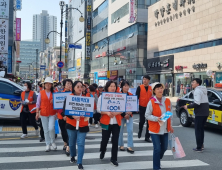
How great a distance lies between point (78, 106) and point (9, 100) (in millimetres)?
6516

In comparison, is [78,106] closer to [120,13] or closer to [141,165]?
[141,165]

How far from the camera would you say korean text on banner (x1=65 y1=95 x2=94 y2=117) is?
5914 mm

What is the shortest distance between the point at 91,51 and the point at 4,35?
5256 cm

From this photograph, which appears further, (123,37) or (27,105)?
(123,37)

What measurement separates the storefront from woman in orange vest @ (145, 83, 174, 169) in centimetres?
3364

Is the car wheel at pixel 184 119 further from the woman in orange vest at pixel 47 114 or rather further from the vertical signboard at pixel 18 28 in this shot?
the vertical signboard at pixel 18 28

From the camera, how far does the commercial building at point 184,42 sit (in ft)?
102

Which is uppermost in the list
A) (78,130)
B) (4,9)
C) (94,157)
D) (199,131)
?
(4,9)

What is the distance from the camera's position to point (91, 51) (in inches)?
3036

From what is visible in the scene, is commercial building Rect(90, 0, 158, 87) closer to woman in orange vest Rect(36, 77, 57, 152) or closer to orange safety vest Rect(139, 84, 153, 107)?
orange safety vest Rect(139, 84, 153, 107)

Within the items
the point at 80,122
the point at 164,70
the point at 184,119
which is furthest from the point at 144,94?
the point at 164,70

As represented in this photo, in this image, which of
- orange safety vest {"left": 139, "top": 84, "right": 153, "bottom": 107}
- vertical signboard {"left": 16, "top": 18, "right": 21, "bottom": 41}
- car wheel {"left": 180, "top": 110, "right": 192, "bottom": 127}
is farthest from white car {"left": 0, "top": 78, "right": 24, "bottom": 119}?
vertical signboard {"left": 16, "top": 18, "right": 21, "bottom": 41}

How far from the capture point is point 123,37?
53.2m

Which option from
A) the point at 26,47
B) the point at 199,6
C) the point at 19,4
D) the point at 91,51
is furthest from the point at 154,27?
the point at 26,47
